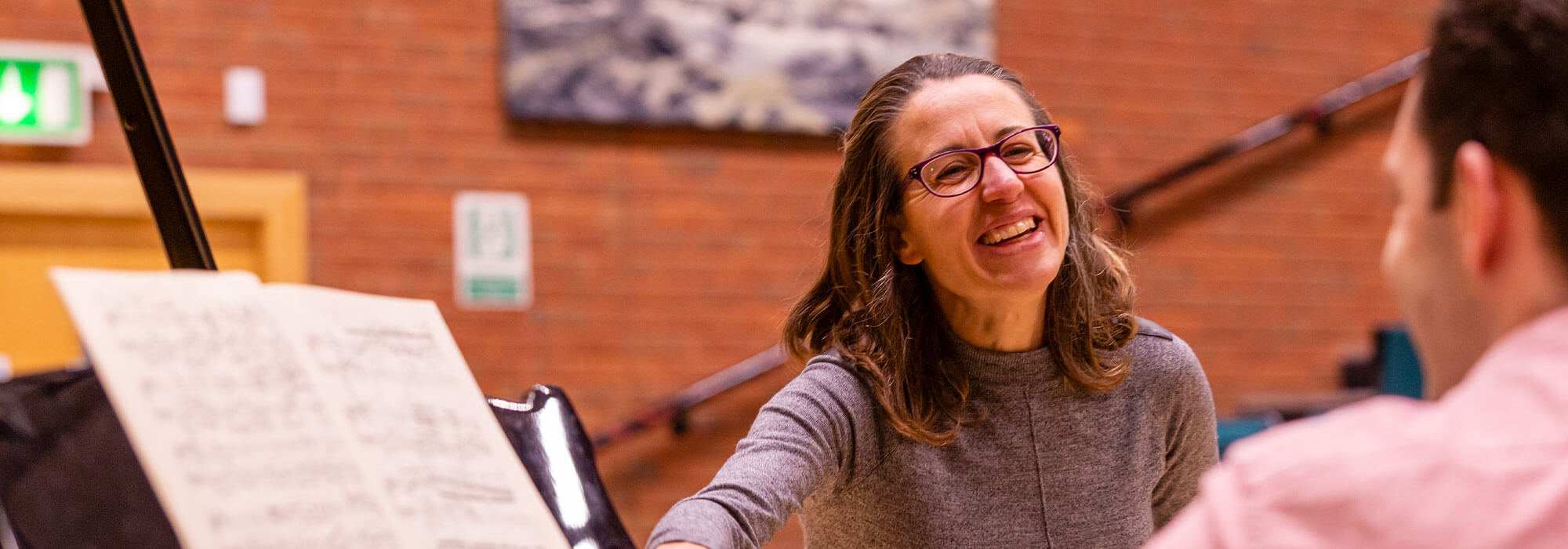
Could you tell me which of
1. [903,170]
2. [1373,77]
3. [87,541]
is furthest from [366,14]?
[1373,77]

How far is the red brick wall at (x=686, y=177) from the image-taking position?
3789 mm

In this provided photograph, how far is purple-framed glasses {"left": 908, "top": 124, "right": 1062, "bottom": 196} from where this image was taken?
146cm

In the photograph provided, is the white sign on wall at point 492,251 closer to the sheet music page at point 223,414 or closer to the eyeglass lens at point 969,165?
the eyeglass lens at point 969,165

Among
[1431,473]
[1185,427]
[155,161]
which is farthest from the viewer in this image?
[1185,427]

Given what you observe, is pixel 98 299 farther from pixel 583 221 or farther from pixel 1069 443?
pixel 583 221

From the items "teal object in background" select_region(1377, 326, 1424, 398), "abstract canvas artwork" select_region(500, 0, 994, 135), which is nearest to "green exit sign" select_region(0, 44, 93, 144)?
"abstract canvas artwork" select_region(500, 0, 994, 135)

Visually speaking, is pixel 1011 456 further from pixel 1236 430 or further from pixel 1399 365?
pixel 1399 365

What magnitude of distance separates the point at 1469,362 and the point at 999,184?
0.80 m

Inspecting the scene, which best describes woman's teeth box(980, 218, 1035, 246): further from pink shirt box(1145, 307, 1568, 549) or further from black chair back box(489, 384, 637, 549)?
pink shirt box(1145, 307, 1568, 549)

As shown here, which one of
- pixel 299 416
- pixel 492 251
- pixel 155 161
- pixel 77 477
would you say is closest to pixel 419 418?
pixel 299 416

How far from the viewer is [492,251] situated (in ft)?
12.9

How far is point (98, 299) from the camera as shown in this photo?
0.73 metres

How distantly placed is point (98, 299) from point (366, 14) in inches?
132

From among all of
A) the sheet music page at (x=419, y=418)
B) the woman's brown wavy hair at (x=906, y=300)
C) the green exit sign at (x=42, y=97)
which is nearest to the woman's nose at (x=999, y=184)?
the woman's brown wavy hair at (x=906, y=300)
